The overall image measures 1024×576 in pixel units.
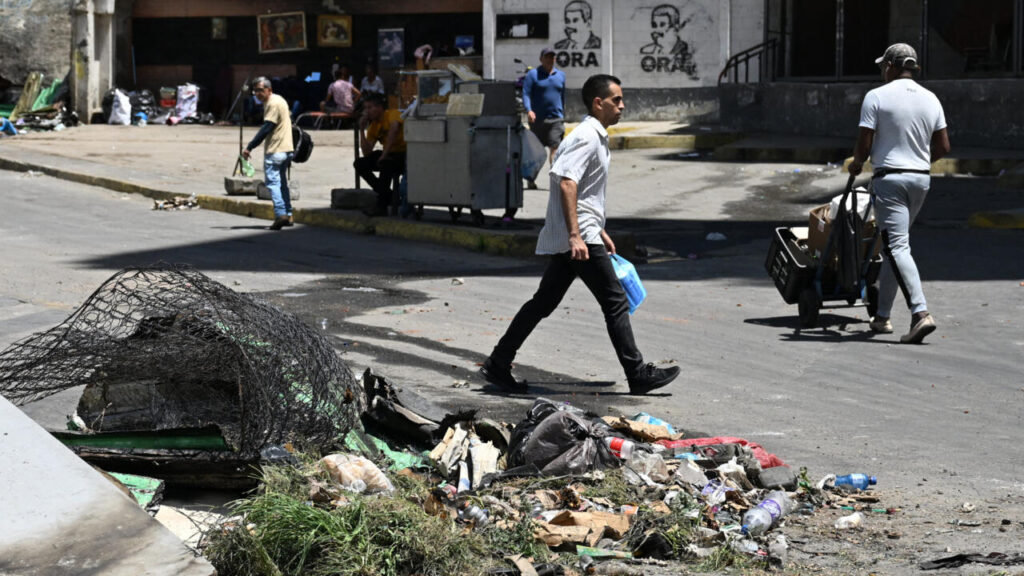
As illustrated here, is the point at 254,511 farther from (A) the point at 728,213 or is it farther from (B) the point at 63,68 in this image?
(B) the point at 63,68

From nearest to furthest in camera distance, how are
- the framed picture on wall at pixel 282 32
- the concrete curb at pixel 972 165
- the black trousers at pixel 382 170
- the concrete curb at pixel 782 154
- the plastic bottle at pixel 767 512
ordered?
the plastic bottle at pixel 767 512 < the black trousers at pixel 382 170 < the concrete curb at pixel 972 165 < the concrete curb at pixel 782 154 < the framed picture on wall at pixel 282 32

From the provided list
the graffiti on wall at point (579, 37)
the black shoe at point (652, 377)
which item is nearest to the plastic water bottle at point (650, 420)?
the black shoe at point (652, 377)

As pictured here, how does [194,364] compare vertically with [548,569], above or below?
above

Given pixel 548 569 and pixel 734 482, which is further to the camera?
pixel 734 482

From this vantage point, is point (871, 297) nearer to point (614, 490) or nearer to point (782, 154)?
point (614, 490)

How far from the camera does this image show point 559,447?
5.57 meters

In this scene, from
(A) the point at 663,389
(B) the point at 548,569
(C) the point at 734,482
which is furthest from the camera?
(A) the point at 663,389

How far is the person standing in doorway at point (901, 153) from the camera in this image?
8562mm

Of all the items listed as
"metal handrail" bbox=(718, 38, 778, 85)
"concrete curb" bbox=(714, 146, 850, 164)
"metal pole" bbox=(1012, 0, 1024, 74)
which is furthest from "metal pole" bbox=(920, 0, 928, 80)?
"metal handrail" bbox=(718, 38, 778, 85)

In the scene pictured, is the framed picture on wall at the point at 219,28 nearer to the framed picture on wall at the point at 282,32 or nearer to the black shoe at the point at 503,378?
the framed picture on wall at the point at 282,32

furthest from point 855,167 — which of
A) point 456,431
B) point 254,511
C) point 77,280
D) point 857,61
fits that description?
point 857,61

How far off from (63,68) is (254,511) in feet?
94.5

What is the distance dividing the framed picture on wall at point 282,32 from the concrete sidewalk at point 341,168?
3483mm

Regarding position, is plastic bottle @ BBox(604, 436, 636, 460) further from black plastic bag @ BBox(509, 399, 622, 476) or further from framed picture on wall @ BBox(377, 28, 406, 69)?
framed picture on wall @ BBox(377, 28, 406, 69)
